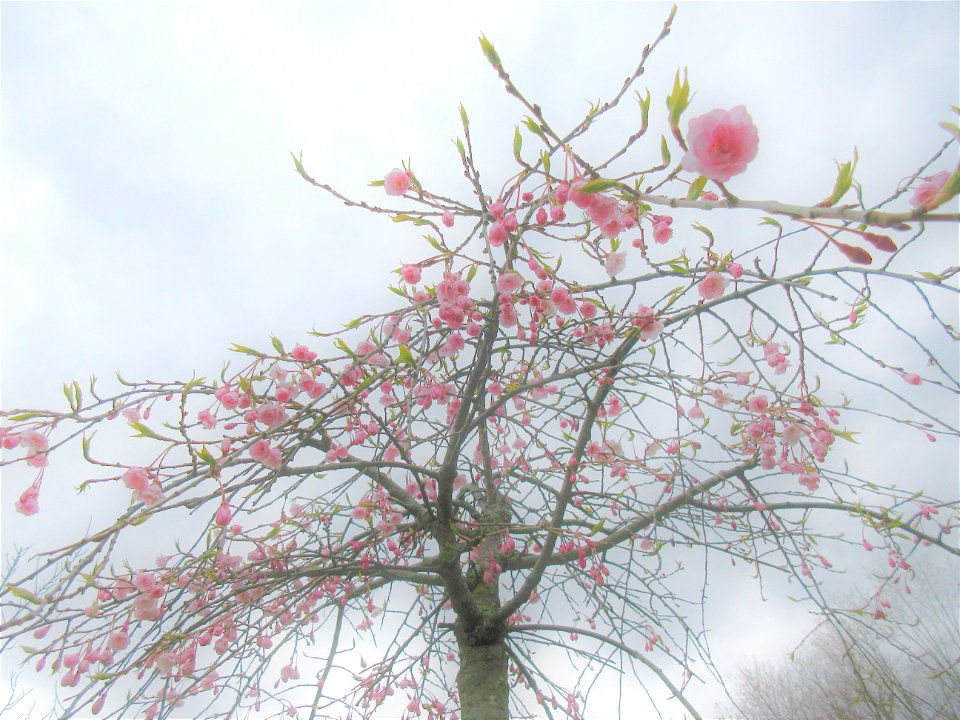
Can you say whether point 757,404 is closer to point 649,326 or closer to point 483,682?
point 649,326

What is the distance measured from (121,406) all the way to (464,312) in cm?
119

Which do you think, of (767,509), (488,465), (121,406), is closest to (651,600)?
(767,509)

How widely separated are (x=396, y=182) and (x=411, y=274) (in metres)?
0.34

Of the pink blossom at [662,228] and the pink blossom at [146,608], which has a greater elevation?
the pink blossom at [662,228]

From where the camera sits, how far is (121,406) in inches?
68.3

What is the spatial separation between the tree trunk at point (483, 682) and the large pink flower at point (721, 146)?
278cm

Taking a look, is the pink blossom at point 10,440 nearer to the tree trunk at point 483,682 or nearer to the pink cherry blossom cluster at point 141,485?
the pink cherry blossom cluster at point 141,485

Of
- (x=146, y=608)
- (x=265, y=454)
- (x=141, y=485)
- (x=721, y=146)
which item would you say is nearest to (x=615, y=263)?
(x=721, y=146)

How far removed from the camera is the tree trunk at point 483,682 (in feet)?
9.06

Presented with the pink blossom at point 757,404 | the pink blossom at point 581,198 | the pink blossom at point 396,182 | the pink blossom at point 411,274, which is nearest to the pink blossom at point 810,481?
the pink blossom at point 757,404

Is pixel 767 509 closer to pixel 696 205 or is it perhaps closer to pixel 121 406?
pixel 696 205

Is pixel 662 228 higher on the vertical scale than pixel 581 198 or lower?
higher

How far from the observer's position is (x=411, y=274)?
2.07 metres

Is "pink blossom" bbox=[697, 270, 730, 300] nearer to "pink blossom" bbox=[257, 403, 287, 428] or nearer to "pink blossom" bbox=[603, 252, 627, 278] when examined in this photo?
"pink blossom" bbox=[603, 252, 627, 278]
